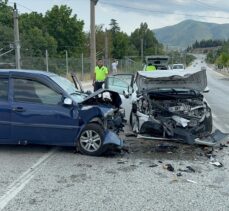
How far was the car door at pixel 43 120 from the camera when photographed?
7922 mm

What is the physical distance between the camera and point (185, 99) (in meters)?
9.80

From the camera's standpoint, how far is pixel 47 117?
792cm

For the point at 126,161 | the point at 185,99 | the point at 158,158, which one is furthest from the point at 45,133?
the point at 185,99

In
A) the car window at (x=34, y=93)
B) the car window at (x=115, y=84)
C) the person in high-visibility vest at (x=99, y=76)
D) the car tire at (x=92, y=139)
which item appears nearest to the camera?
the car tire at (x=92, y=139)

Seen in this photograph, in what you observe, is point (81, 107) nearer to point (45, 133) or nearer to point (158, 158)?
point (45, 133)

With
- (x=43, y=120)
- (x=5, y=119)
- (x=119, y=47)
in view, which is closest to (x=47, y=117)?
(x=43, y=120)

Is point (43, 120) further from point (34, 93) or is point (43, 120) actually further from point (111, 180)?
point (111, 180)

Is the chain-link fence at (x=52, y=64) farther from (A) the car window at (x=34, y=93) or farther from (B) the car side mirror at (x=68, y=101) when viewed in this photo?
(B) the car side mirror at (x=68, y=101)

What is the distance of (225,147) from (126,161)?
92.9 inches

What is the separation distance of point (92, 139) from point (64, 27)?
46.8 metres

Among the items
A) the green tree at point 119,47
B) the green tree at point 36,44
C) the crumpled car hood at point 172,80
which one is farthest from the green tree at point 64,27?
the crumpled car hood at point 172,80

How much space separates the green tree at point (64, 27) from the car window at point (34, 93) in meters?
44.7

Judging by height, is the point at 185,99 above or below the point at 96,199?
above

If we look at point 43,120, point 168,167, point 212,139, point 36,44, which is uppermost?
point 36,44
